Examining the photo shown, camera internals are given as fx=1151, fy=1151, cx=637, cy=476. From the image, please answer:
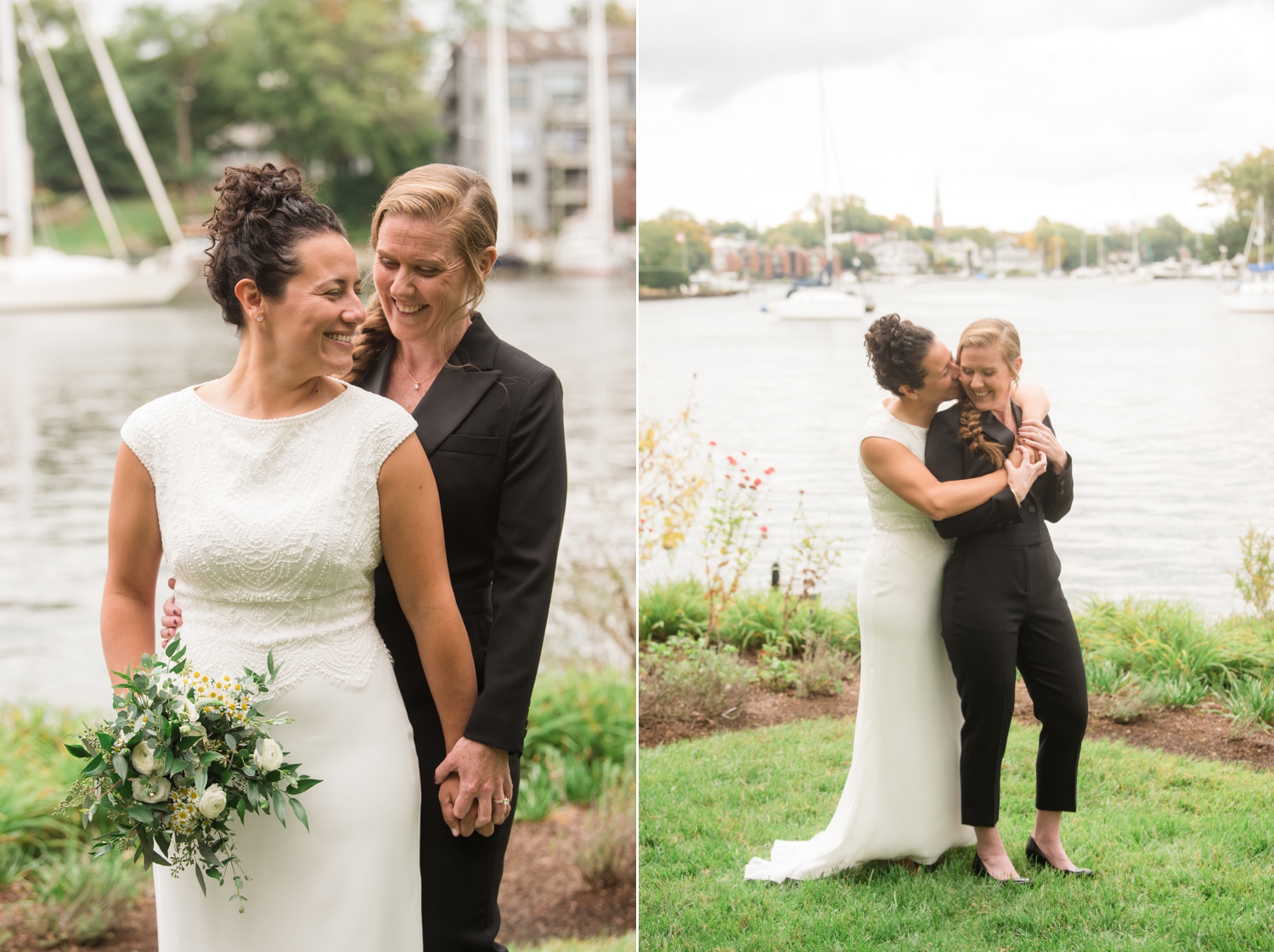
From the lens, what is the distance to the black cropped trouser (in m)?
2.70

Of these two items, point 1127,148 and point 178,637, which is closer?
point 178,637

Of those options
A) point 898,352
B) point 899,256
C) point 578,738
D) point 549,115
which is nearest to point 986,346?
point 898,352

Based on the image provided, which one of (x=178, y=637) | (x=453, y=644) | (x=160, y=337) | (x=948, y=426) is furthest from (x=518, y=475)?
(x=160, y=337)

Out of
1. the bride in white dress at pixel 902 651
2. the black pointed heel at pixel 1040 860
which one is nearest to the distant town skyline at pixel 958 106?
the bride in white dress at pixel 902 651

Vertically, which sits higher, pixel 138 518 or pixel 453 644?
pixel 138 518

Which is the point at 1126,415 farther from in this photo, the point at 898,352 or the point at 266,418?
the point at 266,418

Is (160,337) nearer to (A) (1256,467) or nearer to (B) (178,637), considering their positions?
(B) (178,637)

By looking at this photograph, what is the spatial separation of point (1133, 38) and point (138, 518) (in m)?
2.55

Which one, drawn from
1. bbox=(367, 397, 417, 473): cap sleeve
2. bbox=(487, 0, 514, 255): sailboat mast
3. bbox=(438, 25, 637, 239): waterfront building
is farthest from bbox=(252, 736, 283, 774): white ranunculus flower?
bbox=(438, 25, 637, 239): waterfront building

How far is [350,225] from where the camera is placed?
489 centimetres

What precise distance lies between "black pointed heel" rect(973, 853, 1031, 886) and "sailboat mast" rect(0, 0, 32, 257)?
4.44 meters

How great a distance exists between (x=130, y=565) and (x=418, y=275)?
0.68 meters

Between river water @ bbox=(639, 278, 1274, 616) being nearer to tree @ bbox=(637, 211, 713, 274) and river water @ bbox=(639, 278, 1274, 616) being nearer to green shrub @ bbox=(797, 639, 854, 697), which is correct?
green shrub @ bbox=(797, 639, 854, 697)

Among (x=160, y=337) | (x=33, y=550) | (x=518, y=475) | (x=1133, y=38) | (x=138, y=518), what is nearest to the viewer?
(x=138, y=518)
